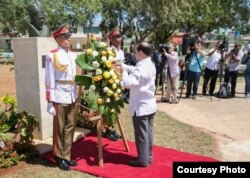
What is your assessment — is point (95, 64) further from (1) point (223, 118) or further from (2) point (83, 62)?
(1) point (223, 118)

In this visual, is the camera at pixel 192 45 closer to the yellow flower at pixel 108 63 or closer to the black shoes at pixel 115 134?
the black shoes at pixel 115 134

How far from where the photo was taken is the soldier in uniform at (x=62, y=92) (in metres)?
4.96

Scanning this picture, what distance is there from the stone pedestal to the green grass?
2.67ft

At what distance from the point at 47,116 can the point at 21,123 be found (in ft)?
2.22

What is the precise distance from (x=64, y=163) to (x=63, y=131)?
0.44 m

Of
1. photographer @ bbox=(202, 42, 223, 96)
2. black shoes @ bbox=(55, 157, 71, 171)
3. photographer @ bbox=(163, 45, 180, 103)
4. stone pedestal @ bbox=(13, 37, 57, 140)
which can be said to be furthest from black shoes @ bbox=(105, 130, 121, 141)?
photographer @ bbox=(202, 42, 223, 96)

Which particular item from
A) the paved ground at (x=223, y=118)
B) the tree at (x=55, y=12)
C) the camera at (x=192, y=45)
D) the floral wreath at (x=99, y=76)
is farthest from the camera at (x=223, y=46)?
the tree at (x=55, y=12)

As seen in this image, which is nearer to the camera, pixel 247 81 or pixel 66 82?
pixel 66 82

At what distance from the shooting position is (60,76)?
198 inches

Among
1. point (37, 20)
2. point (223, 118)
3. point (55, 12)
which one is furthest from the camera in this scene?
point (55, 12)

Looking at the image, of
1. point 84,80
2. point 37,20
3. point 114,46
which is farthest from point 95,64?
point 37,20

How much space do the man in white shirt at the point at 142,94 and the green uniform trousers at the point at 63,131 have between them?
2.96 ft

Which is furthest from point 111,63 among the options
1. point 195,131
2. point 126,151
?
point 195,131

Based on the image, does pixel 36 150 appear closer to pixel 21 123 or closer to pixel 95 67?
pixel 21 123
